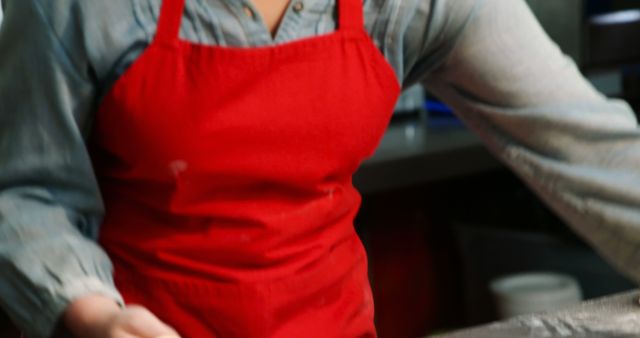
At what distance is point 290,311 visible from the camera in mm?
842

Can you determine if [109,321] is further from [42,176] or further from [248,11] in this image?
[248,11]

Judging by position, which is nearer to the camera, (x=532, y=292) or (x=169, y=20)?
(x=169, y=20)

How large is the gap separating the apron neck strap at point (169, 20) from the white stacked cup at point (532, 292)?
1.49m

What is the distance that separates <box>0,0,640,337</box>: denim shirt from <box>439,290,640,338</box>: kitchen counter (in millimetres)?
71

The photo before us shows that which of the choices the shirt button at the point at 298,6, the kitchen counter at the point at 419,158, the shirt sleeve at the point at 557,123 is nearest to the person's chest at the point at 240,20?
the shirt button at the point at 298,6

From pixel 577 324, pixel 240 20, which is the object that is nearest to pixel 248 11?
pixel 240 20

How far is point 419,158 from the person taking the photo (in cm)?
191

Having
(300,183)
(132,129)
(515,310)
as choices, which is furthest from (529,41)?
(515,310)

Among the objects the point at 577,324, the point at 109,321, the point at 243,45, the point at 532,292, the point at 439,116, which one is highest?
the point at 243,45

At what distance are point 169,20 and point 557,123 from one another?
31 cm

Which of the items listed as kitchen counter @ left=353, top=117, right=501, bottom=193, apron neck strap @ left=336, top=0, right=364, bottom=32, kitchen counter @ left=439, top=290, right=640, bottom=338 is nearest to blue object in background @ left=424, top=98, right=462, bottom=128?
kitchen counter @ left=353, top=117, right=501, bottom=193

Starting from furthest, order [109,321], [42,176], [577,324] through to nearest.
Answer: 1. [577,324]
2. [42,176]
3. [109,321]

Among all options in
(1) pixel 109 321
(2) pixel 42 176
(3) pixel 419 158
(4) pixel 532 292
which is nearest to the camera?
(1) pixel 109 321

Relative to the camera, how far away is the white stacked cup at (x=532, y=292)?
2.14 meters
